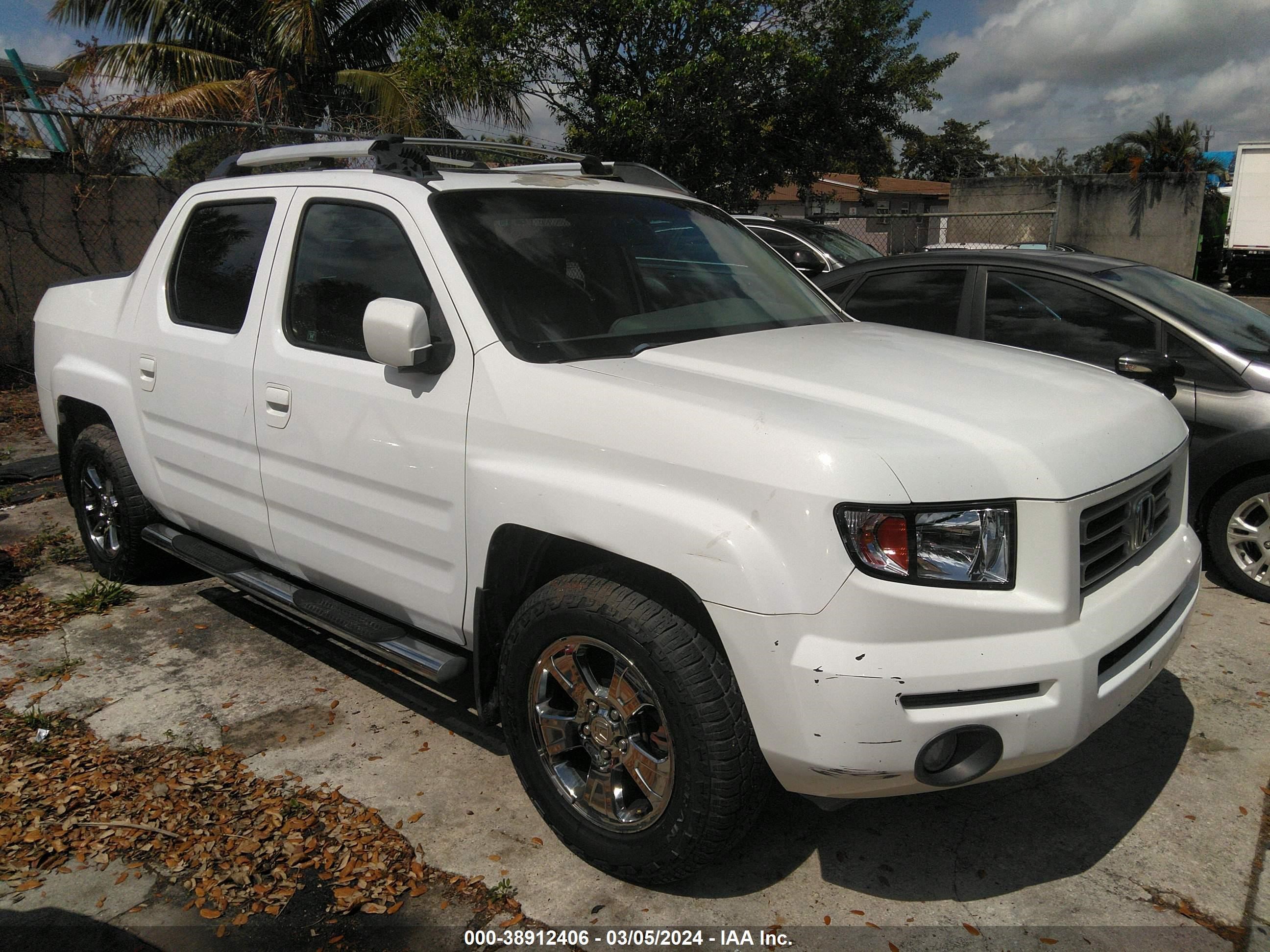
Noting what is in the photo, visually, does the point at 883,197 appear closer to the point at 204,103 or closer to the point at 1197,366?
the point at 204,103

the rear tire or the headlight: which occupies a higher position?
the headlight

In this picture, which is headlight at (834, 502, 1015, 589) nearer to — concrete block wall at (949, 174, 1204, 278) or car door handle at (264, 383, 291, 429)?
car door handle at (264, 383, 291, 429)

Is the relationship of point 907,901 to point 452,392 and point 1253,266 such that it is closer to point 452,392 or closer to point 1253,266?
point 452,392

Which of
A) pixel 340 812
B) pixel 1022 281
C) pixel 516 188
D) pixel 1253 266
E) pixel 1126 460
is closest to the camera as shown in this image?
pixel 1126 460

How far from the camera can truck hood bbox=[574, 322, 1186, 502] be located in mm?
2293

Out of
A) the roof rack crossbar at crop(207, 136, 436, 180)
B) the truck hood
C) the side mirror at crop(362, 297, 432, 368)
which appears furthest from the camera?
the roof rack crossbar at crop(207, 136, 436, 180)

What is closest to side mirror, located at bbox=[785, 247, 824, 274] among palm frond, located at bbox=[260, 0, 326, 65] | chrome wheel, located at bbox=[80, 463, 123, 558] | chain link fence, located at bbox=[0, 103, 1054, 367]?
chain link fence, located at bbox=[0, 103, 1054, 367]

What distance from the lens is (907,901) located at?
2.69 m

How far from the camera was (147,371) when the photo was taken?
4203mm

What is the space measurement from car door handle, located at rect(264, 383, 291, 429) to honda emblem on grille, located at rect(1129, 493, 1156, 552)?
8.95 ft

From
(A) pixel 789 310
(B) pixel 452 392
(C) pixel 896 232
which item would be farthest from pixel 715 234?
(C) pixel 896 232

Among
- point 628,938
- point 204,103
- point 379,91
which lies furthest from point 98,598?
point 379,91

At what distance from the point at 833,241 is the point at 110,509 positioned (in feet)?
29.7

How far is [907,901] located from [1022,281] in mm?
3786
